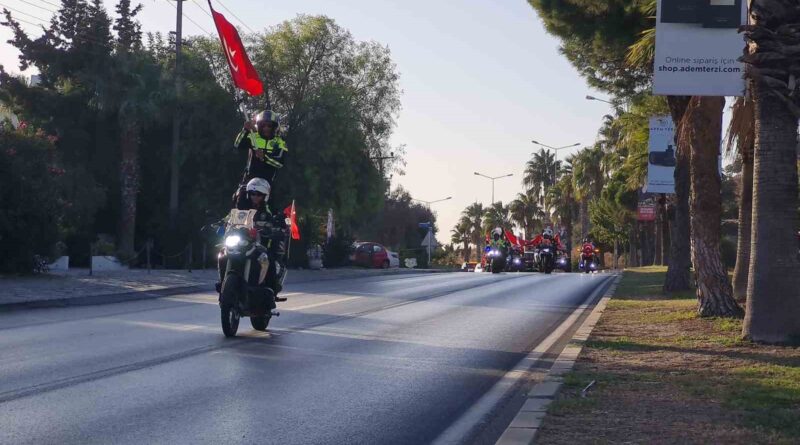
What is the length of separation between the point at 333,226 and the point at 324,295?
106 feet

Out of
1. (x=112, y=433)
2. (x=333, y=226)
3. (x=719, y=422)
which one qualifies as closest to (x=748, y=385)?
(x=719, y=422)

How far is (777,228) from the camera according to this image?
1198 centimetres

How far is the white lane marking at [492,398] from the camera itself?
296 inches

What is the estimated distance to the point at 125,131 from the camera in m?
36.6

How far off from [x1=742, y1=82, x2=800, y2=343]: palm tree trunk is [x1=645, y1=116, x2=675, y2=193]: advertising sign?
46.7 ft

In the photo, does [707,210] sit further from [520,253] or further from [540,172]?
[540,172]

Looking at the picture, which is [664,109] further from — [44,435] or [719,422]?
[44,435]

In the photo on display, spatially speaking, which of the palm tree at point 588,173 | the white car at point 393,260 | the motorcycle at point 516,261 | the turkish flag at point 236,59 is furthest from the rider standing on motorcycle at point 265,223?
the palm tree at point 588,173

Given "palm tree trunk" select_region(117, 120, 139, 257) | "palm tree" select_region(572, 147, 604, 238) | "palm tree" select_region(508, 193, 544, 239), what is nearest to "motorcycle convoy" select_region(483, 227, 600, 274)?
"palm tree trunk" select_region(117, 120, 139, 257)

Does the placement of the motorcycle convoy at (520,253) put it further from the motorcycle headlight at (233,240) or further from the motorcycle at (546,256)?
the motorcycle headlight at (233,240)

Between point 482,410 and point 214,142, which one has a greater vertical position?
point 214,142

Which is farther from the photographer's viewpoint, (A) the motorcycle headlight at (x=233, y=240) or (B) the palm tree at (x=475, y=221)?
(B) the palm tree at (x=475, y=221)

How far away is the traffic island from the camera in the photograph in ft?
23.4

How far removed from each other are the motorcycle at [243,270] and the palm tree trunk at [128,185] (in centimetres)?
2538
